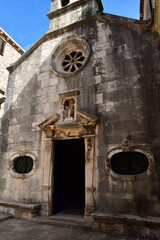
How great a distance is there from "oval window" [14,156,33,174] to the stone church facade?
1.5 inches

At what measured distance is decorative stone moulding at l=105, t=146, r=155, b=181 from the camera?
4617mm

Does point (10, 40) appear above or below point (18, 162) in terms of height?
above

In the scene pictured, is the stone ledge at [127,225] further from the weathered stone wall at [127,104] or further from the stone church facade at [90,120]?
the weathered stone wall at [127,104]

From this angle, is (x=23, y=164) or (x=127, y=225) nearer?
(x=127, y=225)

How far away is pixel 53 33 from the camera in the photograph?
7.79 metres

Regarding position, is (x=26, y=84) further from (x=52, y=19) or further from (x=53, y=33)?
(x=52, y=19)

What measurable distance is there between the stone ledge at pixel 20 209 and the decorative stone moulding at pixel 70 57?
4947 mm

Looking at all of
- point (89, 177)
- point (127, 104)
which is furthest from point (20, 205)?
point (127, 104)

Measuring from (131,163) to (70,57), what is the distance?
198 inches

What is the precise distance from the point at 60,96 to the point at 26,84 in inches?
83.6

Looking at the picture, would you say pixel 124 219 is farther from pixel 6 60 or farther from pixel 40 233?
pixel 6 60

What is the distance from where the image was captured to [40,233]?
4.40 metres

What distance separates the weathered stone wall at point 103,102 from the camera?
4.79 metres

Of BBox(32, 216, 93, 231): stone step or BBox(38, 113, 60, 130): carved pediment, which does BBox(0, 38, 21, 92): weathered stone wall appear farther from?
BBox(32, 216, 93, 231): stone step
